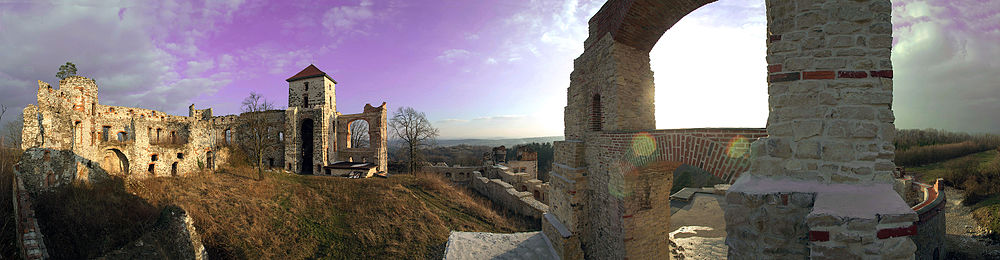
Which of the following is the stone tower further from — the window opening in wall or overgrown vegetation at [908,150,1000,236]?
overgrown vegetation at [908,150,1000,236]

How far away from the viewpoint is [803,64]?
2.47m

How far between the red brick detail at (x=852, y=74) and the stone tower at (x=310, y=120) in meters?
26.5

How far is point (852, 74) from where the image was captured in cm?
238

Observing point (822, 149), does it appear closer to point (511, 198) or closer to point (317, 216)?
point (511, 198)

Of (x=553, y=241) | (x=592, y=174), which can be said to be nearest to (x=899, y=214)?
(x=592, y=174)

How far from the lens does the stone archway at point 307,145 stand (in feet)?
79.9

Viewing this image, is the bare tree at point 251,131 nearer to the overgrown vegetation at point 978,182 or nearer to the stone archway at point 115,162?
the stone archway at point 115,162

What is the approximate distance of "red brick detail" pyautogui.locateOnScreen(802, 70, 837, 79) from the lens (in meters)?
2.41

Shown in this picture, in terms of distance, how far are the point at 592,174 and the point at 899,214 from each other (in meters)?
5.23

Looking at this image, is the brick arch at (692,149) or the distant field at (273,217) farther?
the distant field at (273,217)

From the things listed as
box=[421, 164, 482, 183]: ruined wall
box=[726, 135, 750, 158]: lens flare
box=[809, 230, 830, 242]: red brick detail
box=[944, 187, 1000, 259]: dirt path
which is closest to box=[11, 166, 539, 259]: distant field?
Answer: box=[421, 164, 482, 183]: ruined wall

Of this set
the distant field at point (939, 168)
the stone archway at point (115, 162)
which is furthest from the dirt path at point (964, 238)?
the stone archway at point (115, 162)

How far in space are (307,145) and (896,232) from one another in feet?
98.4

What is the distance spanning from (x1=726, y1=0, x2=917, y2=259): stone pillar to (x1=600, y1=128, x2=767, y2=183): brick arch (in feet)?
3.38
